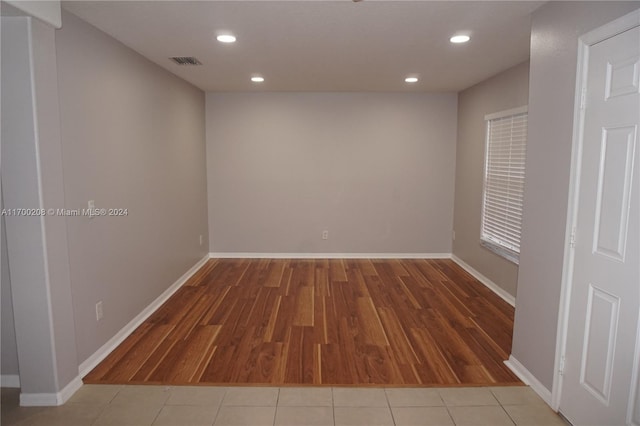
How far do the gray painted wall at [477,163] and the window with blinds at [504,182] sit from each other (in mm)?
105

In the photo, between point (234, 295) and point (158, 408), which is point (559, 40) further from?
point (234, 295)

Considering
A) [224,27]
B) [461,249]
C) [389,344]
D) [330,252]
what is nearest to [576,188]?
[389,344]

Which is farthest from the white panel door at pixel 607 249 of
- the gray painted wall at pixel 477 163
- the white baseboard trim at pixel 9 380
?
the white baseboard trim at pixel 9 380

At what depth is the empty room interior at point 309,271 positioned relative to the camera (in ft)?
6.79

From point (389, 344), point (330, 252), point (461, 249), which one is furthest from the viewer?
point (330, 252)

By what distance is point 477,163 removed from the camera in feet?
16.4

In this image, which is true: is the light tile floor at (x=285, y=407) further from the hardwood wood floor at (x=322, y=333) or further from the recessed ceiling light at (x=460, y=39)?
the recessed ceiling light at (x=460, y=39)

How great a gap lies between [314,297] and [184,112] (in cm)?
275

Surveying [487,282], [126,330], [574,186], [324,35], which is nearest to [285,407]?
[126,330]

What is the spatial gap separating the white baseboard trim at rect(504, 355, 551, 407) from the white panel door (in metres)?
0.19

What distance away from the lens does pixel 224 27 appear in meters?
2.82

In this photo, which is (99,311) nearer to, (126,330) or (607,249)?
(126,330)

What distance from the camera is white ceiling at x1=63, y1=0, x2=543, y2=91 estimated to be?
2.46 meters

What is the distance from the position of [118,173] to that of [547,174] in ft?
10.3
